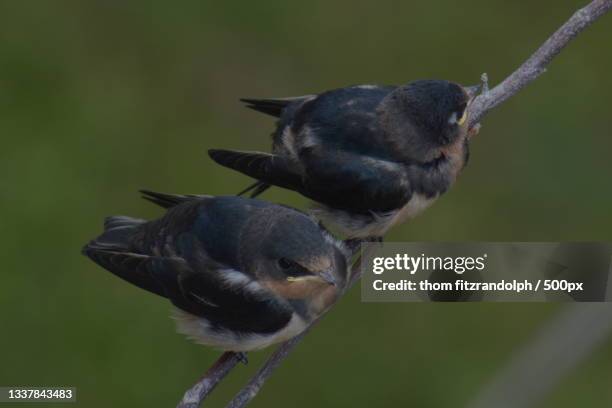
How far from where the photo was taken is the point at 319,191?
15.2ft

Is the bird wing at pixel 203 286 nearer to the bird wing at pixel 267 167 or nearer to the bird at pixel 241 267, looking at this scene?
the bird at pixel 241 267

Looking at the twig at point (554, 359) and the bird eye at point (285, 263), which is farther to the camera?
the bird eye at point (285, 263)

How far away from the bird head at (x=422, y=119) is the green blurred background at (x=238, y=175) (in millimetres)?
2253

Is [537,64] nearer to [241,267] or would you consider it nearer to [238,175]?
[241,267]

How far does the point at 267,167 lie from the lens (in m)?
4.67

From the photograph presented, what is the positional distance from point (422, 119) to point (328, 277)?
95 cm

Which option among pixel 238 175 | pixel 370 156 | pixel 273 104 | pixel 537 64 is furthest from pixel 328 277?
pixel 238 175

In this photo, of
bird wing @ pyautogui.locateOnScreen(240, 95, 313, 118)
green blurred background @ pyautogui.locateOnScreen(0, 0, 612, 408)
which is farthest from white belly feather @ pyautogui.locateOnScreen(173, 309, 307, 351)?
green blurred background @ pyautogui.locateOnScreen(0, 0, 612, 408)

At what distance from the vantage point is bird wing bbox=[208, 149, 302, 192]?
4656 millimetres

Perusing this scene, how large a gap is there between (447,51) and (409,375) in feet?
8.05

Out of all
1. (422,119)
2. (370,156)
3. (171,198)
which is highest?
(422,119)

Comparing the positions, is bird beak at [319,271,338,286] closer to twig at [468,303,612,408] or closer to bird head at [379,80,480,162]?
twig at [468,303,612,408]

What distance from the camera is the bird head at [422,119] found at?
4.47 metres

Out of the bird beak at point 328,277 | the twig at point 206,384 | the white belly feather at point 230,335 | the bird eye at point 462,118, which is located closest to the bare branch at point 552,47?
the bird eye at point 462,118
